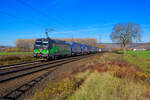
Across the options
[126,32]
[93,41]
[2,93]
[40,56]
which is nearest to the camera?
[2,93]

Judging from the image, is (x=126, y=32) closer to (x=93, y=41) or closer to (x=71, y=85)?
(x=71, y=85)

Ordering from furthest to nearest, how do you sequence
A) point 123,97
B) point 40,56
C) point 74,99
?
point 40,56, point 123,97, point 74,99

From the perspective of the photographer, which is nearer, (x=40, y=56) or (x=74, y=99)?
(x=74, y=99)

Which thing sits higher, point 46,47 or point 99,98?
point 46,47

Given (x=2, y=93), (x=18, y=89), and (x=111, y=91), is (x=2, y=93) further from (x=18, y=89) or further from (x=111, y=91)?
(x=111, y=91)

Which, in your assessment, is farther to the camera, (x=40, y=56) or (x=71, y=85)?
(x=40, y=56)

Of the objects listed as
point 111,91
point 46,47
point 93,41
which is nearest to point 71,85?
point 111,91

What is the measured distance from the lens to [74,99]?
4.07 metres

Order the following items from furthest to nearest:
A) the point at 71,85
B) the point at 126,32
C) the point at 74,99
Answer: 1. the point at 126,32
2. the point at 71,85
3. the point at 74,99

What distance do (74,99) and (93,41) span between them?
117m

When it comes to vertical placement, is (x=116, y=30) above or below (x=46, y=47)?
above

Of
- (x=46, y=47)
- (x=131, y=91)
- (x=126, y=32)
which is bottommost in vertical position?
(x=131, y=91)

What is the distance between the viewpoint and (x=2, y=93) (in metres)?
5.04

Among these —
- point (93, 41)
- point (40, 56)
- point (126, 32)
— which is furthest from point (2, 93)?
point (93, 41)
